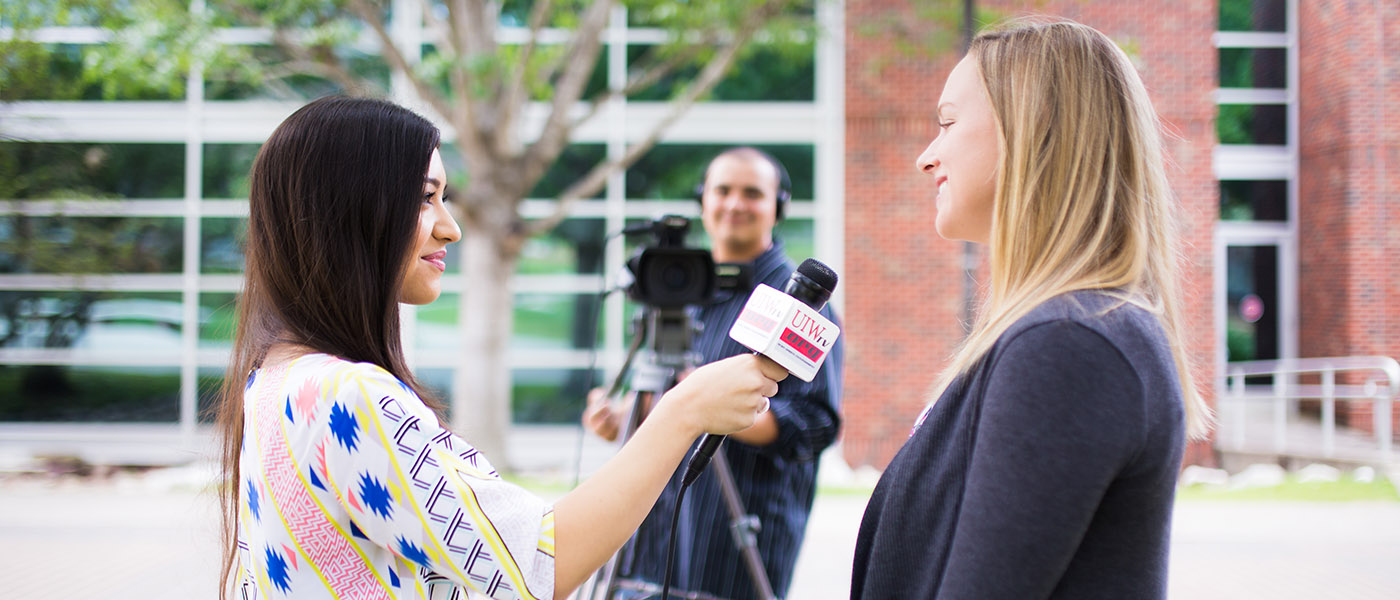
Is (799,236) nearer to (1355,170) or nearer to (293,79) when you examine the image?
(293,79)

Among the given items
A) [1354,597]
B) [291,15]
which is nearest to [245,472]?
[1354,597]

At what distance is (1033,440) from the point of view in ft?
3.18

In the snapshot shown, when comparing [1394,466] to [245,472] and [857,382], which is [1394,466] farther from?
[245,472]

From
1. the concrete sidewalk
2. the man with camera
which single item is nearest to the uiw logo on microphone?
the man with camera

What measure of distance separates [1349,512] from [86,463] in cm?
1140

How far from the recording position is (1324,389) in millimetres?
9523

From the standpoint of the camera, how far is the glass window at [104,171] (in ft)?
28.8

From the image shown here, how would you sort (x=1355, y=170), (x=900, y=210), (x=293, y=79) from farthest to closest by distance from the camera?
(x=1355, y=170) < (x=293, y=79) < (x=900, y=210)

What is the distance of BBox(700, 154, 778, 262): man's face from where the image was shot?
2787 mm

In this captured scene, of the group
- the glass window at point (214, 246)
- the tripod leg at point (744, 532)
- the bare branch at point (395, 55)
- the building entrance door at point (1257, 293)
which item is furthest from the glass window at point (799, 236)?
the tripod leg at point (744, 532)

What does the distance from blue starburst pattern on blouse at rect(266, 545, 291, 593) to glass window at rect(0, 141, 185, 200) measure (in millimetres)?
9360

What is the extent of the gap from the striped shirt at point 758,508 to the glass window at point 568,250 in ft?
23.3

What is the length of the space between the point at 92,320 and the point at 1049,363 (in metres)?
10.9

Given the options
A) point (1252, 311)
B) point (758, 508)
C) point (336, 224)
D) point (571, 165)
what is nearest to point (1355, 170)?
point (1252, 311)
